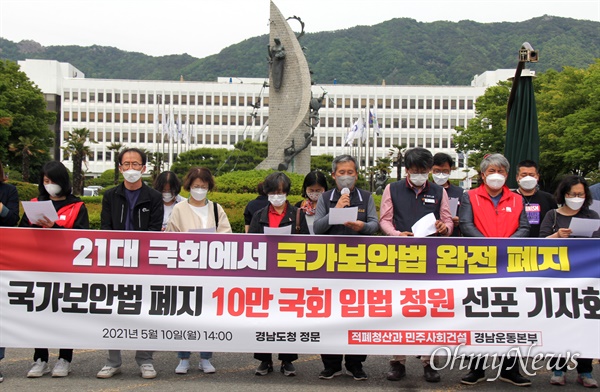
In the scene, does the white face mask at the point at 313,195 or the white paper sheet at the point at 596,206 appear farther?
the white face mask at the point at 313,195

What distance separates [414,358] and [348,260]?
1.76 meters

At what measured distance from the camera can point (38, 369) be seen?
6379mm

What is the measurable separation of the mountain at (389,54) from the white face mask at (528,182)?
436 feet

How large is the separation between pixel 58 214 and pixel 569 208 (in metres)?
4.87

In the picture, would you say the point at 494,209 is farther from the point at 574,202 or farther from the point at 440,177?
the point at 440,177

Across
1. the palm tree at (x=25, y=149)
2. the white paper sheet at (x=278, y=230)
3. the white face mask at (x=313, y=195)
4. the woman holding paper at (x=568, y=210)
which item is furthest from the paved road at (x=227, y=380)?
the palm tree at (x=25, y=149)

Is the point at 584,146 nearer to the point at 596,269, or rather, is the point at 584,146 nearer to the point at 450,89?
the point at 596,269

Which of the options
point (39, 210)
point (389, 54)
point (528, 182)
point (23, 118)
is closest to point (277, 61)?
point (528, 182)

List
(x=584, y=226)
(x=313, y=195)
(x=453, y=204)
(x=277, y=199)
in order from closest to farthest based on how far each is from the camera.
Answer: (x=584, y=226), (x=277, y=199), (x=313, y=195), (x=453, y=204)

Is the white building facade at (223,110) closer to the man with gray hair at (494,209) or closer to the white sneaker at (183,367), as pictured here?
the man with gray hair at (494,209)

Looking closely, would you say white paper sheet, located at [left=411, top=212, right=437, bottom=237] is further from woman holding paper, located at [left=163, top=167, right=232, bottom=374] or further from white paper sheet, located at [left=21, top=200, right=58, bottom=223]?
white paper sheet, located at [left=21, top=200, right=58, bottom=223]

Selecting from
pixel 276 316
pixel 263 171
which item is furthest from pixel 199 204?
pixel 263 171

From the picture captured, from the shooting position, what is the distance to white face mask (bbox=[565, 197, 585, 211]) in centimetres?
662

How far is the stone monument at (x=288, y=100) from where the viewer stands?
25.8 m
